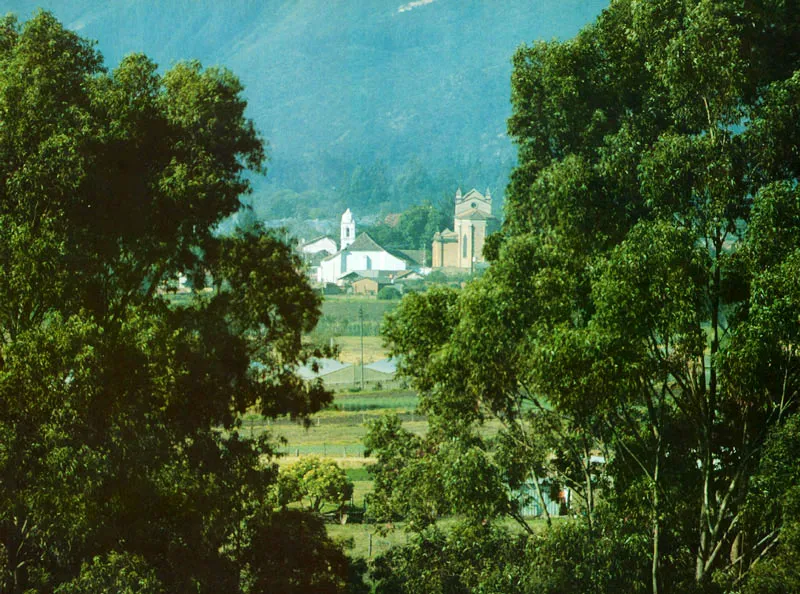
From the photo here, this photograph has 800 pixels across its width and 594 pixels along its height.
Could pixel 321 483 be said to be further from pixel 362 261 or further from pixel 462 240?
pixel 462 240

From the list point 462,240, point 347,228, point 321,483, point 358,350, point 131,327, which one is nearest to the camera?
point 131,327

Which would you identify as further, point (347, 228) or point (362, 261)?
point (347, 228)

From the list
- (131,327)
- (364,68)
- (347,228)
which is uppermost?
(364,68)

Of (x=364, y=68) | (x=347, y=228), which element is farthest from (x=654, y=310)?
(x=364, y=68)

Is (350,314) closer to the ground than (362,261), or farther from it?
closer to the ground

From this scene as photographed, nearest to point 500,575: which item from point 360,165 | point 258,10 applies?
point 360,165

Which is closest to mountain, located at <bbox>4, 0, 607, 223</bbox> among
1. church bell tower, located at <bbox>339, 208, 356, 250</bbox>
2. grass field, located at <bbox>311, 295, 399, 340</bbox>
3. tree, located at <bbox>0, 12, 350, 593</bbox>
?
church bell tower, located at <bbox>339, 208, 356, 250</bbox>

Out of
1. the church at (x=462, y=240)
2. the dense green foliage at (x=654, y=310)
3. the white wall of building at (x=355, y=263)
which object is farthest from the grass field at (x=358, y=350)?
the dense green foliage at (x=654, y=310)

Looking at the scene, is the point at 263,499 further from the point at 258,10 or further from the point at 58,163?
the point at 258,10
